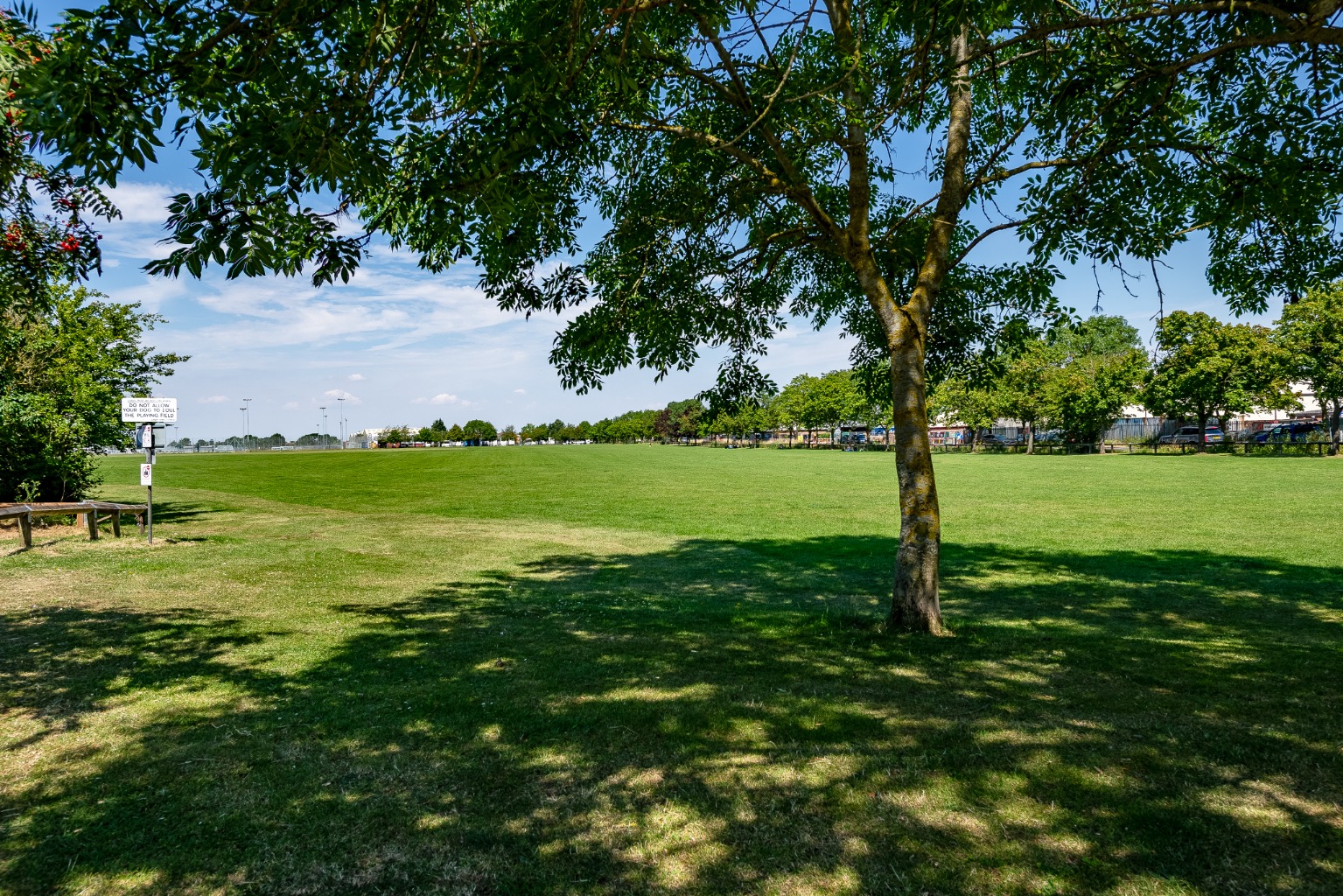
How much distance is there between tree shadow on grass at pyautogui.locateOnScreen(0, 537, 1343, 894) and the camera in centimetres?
339

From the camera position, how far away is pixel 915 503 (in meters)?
7.84

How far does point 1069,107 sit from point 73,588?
13.1 metres

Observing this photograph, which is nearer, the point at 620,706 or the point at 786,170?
the point at 620,706

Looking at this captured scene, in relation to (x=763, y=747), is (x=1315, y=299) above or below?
A: above

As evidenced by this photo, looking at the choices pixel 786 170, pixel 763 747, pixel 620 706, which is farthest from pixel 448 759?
pixel 786 170

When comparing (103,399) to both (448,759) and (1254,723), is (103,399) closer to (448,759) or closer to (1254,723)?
(448,759)

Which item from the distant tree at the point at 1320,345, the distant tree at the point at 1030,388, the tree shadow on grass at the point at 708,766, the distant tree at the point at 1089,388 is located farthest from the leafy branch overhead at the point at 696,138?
the distant tree at the point at 1030,388

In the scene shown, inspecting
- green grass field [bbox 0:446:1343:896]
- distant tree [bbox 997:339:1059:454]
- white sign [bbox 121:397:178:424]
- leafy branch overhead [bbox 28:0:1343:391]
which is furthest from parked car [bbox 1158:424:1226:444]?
white sign [bbox 121:397:178:424]

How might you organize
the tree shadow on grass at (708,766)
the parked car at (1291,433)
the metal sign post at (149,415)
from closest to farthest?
the tree shadow on grass at (708,766)
the metal sign post at (149,415)
the parked car at (1291,433)

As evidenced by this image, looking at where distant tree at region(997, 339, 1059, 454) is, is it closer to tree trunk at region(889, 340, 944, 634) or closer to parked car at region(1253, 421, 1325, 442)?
parked car at region(1253, 421, 1325, 442)

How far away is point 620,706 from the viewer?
18.0 ft

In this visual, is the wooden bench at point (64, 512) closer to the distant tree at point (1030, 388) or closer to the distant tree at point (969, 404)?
the distant tree at point (969, 404)

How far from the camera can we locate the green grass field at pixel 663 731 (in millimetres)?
3436

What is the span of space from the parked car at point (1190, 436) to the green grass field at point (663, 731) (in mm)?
62292
